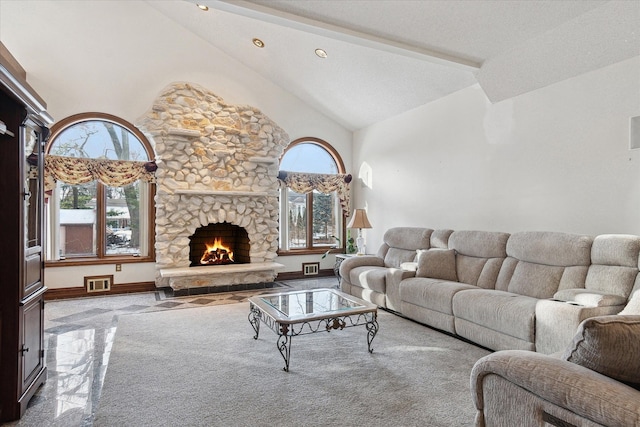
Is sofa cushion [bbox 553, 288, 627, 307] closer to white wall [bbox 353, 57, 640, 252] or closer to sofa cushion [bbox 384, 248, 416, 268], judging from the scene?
white wall [bbox 353, 57, 640, 252]

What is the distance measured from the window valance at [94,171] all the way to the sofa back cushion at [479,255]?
15.0 feet

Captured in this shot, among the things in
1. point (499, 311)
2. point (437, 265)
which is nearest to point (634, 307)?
point (499, 311)

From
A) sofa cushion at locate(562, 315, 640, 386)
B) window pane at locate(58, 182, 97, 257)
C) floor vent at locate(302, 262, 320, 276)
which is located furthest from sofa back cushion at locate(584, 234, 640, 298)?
window pane at locate(58, 182, 97, 257)

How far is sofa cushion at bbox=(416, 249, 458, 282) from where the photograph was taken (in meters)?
4.48

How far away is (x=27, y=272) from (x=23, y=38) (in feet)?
14.4

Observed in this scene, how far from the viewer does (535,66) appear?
3.90 meters

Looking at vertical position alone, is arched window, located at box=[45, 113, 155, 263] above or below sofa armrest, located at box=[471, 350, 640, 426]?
above

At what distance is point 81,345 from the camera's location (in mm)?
3605

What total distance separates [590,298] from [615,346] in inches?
75.3

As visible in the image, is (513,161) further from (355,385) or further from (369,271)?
(355,385)

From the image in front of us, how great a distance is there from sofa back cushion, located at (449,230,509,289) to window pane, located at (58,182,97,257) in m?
→ 5.20

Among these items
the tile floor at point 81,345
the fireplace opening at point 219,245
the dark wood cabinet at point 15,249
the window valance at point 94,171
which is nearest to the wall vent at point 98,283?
the tile floor at point 81,345

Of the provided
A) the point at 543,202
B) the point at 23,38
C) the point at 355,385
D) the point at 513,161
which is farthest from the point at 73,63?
the point at 543,202

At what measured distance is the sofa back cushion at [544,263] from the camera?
3.41 metres
